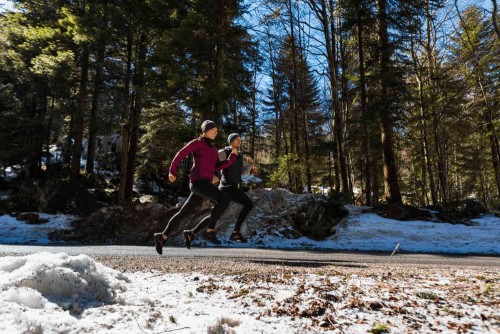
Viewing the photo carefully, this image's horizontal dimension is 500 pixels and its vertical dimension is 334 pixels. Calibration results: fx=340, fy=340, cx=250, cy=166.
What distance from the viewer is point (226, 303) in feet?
9.77

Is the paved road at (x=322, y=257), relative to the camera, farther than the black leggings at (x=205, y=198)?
Yes

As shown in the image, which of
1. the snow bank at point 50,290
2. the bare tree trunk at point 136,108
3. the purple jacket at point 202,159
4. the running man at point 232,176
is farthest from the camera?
the bare tree trunk at point 136,108

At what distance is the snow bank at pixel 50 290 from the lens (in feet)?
7.73

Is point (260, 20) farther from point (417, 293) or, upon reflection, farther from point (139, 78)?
point (417, 293)

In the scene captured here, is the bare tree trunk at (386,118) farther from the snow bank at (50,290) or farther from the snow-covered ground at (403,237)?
the snow bank at (50,290)

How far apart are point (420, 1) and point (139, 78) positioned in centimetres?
1226

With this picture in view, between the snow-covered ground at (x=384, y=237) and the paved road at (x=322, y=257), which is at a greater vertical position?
the snow-covered ground at (x=384, y=237)

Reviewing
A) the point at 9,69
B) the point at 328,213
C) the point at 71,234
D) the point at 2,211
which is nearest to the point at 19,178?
the point at 9,69

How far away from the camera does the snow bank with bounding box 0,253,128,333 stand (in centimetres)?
236

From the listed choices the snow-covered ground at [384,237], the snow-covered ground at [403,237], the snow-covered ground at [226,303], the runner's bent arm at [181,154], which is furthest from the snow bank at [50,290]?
the snow-covered ground at [403,237]

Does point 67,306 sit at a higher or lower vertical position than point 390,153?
lower

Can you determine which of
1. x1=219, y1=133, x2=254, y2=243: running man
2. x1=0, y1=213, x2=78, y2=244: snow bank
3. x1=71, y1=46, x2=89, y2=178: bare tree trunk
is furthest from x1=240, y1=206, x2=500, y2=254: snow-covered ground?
x1=71, y1=46, x2=89, y2=178: bare tree trunk

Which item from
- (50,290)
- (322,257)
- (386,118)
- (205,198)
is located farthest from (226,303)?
(386,118)

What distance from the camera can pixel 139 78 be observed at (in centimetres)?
1513
